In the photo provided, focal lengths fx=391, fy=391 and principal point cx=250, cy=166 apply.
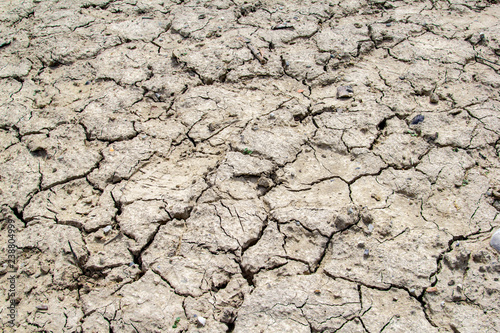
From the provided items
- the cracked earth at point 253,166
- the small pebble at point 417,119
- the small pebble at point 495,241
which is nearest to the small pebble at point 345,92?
the cracked earth at point 253,166

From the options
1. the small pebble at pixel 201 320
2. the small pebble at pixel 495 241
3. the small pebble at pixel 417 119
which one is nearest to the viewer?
the small pebble at pixel 201 320

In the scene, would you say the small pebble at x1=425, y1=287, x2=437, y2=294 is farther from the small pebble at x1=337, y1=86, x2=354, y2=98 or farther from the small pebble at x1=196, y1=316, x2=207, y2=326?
the small pebble at x1=337, y1=86, x2=354, y2=98

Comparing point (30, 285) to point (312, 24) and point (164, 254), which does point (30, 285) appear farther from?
point (312, 24)

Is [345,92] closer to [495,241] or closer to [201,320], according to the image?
[495,241]

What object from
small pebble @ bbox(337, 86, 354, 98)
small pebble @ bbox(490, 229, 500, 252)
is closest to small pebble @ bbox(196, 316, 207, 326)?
small pebble @ bbox(490, 229, 500, 252)

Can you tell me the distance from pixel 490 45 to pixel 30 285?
3752 millimetres

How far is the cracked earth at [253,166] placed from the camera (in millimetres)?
1920

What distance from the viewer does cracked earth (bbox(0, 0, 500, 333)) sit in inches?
75.6

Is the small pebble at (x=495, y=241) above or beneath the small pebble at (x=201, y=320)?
above

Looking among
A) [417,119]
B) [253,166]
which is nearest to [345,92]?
[417,119]

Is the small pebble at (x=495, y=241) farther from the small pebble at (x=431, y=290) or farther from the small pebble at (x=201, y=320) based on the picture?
the small pebble at (x=201, y=320)

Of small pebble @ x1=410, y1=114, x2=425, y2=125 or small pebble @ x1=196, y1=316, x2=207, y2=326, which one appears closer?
small pebble @ x1=196, y1=316, x2=207, y2=326

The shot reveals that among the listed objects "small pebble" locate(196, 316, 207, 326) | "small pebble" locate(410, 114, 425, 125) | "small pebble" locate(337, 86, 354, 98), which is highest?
"small pebble" locate(337, 86, 354, 98)

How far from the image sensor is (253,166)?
248 centimetres
